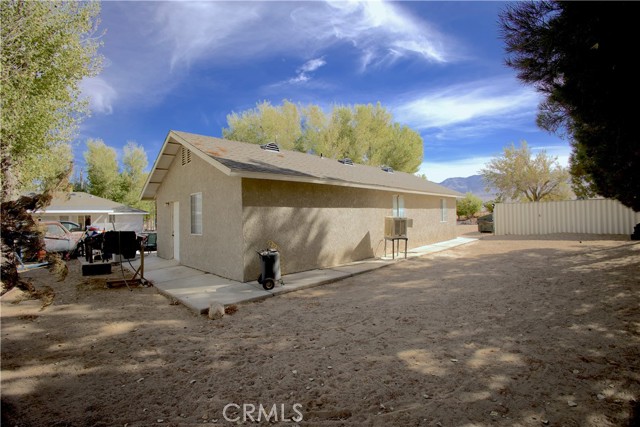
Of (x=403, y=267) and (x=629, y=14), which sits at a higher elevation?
(x=629, y=14)

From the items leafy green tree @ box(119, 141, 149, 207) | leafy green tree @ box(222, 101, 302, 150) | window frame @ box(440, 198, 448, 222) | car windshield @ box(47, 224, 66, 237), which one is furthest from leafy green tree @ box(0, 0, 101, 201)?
leafy green tree @ box(119, 141, 149, 207)

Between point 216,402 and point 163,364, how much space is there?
1.29m

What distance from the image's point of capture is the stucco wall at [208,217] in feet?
26.5

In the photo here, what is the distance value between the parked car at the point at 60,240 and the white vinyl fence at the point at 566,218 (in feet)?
82.8

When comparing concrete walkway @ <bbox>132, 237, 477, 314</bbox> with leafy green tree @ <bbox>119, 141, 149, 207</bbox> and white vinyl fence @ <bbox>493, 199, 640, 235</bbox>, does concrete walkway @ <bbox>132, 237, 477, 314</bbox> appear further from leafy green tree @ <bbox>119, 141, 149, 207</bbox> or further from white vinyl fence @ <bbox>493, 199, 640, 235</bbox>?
leafy green tree @ <bbox>119, 141, 149, 207</bbox>

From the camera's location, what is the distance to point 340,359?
386 centimetres

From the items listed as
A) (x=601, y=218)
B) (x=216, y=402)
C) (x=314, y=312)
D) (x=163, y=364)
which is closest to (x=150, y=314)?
(x=163, y=364)

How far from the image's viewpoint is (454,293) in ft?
22.4

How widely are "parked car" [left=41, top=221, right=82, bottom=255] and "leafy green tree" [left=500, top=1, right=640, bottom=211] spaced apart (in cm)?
1731

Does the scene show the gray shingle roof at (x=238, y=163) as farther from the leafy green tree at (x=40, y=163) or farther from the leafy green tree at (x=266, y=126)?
the leafy green tree at (x=266, y=126)

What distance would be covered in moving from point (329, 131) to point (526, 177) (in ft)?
68.4

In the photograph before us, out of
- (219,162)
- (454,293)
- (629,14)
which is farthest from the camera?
(219,162)

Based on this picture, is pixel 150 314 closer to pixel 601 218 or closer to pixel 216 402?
pixel 216 402

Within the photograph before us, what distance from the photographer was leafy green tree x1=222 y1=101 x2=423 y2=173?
2941 centimetres
